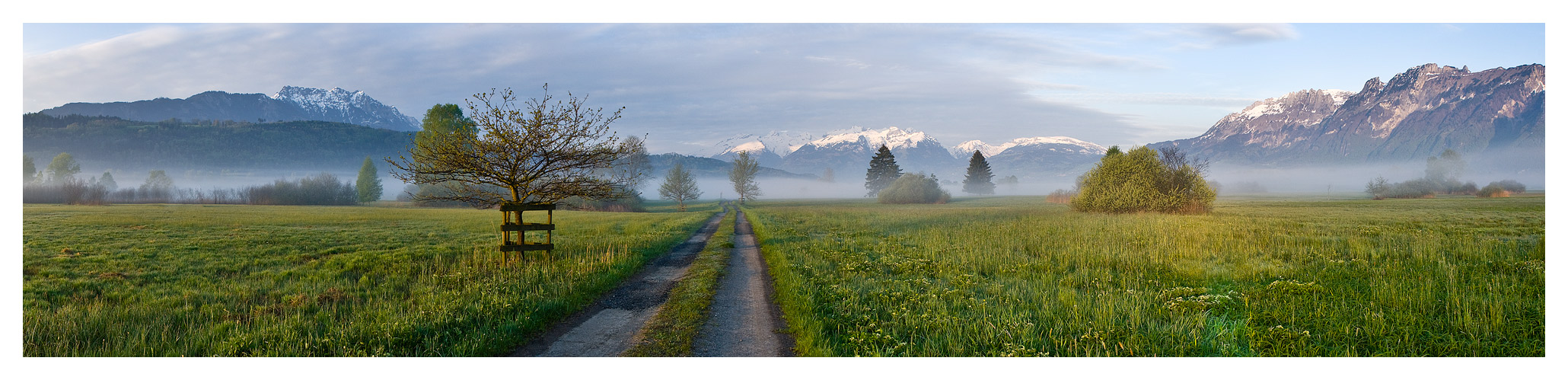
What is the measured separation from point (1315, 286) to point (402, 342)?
13.1 m

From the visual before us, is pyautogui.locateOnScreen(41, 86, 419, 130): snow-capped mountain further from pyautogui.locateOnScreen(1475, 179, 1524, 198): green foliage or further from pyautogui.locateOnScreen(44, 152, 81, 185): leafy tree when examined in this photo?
pyautogui.locateOnScreen(1475, 179, 1524, 198): green foliage

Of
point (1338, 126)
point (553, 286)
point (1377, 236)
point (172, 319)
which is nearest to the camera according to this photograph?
point (172, 319)

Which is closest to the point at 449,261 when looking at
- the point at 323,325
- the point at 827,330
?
the point at 323,325

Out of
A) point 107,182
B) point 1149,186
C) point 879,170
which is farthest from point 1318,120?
point 107,182

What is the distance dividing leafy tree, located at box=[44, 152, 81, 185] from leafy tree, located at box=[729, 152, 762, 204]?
210ft

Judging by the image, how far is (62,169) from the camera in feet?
48.6

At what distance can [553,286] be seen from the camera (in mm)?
9492

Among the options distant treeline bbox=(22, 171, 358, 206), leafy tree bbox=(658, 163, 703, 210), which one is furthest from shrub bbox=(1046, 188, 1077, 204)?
distant treeline bbox=(22, 171, 358, 206)

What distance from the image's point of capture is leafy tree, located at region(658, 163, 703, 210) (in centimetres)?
6969

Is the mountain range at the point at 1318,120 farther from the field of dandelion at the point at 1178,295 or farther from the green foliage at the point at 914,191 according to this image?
the green foliage at the point at 914,191

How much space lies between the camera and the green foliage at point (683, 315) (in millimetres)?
6375

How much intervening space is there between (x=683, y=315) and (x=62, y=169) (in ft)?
66.4

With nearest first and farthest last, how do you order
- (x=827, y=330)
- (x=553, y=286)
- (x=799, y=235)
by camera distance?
(x=827, y=330) < (x=553, y=286) < (x=799, y=235)

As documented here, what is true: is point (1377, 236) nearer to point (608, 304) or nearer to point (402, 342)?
point (608, 304)
